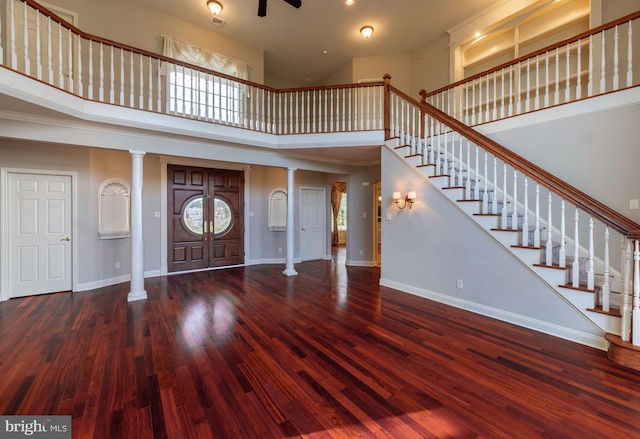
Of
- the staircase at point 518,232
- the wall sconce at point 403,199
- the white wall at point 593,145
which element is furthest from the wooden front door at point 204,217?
the white wall at point 593,145

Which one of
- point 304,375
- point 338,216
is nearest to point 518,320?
point 304,375

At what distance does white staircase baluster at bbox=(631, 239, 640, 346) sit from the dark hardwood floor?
30 cm

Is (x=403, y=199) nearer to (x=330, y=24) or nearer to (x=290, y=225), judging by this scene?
(x=290, y=225)

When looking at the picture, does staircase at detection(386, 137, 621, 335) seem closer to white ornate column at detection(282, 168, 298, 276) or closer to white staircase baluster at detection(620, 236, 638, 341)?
white staircase baluster at detection(620, 236, 638, 341)

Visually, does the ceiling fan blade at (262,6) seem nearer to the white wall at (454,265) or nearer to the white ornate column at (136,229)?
the white ornate column at (136,229)

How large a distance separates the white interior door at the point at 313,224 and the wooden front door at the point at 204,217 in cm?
164

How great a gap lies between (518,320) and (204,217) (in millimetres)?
5904

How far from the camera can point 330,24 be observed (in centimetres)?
547

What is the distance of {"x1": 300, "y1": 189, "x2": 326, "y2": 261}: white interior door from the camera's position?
725 cm

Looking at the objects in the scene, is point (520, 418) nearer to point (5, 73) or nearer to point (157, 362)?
point (157, 362)

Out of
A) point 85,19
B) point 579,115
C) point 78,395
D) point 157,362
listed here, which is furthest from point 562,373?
point 85,19

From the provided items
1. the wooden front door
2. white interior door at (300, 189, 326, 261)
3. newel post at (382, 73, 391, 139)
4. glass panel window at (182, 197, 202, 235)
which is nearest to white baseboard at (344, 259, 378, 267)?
white interior door at (300, 189, 326, 261)

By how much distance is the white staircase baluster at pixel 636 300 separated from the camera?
2.22m

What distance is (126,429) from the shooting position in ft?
5.21
